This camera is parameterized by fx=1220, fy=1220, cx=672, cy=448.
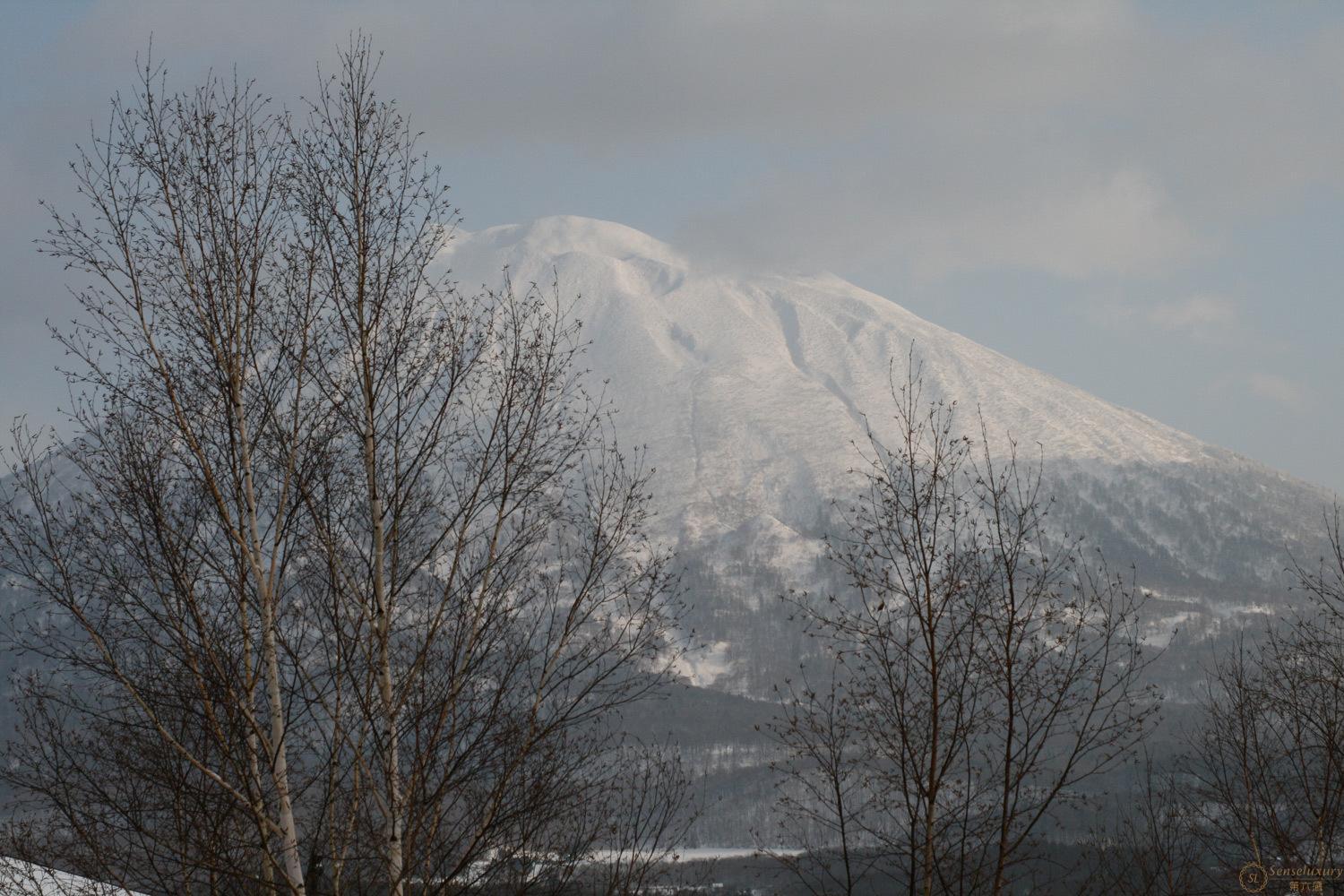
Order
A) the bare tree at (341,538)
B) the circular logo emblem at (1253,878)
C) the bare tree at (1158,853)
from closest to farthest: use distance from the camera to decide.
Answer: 1. the bare tree at (341,538)
2. the circular logo emblem at (1253,878)
3. the bare tree at (1158,853)

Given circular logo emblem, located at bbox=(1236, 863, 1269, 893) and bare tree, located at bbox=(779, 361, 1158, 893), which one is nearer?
bare tree, located at bbox=(779, 361, 1158, 893)

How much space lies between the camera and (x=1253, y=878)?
15.4m

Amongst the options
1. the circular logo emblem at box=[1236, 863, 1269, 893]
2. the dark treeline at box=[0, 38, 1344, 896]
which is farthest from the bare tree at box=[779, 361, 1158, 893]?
the circular logo emblem at box=[1236, 863, 1269, 893]

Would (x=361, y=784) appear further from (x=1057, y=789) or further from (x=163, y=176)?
(x=1057, y=789)

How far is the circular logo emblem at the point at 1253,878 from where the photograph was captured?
49.6 ft

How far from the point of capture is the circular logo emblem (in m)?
15.1

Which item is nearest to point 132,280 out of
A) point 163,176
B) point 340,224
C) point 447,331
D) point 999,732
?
point 163,176

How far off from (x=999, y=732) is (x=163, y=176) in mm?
9818

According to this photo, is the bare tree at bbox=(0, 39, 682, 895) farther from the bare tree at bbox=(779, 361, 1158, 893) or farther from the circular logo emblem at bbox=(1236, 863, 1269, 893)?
the circular logo emblem at bbox=(1236, 863, 1269, 893)

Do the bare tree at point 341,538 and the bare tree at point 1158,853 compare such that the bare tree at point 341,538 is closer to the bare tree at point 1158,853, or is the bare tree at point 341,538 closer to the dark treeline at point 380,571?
the dark treeline at point 380,571

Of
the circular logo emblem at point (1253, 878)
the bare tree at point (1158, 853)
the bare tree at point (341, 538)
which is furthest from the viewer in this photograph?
the bare tree at point (1158, 853)

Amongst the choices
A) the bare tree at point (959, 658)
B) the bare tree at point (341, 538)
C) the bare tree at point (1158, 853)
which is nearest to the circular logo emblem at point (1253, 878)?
the bare tree at point (1158, 853)

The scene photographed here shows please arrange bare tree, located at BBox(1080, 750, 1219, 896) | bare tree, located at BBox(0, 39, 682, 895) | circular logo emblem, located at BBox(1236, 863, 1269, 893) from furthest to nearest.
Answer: bare tree, located at BBox(1080, 750, 1219, 896), circular logo emblem, located at BBox(1236, 863, 1269, 893), bare tree, located at BBox(0, 39, 682, 895)

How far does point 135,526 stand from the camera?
10.9 meters
